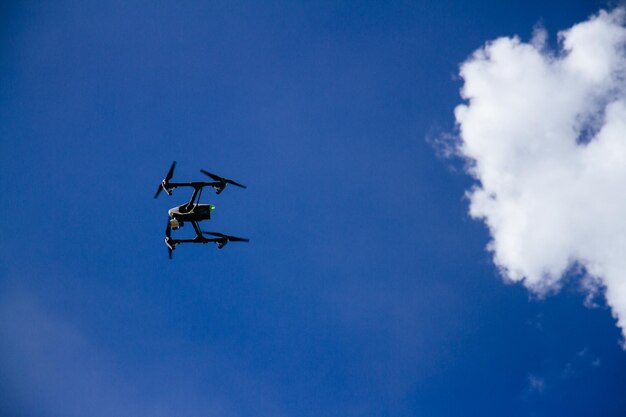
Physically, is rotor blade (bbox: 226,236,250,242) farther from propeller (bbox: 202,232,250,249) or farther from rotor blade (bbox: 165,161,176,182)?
Result: rotor blade (bbox: 165,161,176,182)

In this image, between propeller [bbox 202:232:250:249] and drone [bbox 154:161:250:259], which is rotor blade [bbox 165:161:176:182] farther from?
propeller [bbox 202:232:250:249]

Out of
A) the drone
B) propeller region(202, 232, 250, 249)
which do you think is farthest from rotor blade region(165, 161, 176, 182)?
propeller region(202, 232, 250, 249)

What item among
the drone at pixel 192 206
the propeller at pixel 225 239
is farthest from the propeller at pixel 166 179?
the propeller at pixel 225 239

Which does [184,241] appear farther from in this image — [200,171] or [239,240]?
[200,171]

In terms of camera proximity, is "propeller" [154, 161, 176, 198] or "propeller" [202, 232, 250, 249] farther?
"propeller" [202, 232, 250, 249]

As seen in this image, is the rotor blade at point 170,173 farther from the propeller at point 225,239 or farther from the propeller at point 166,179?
the propeller at point 225,239

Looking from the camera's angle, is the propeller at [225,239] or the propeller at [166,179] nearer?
the propeller at [166,179]

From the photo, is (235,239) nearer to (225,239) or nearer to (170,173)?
(225,239)

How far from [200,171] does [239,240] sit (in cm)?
729

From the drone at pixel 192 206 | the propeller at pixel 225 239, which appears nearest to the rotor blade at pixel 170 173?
the drone at pixel 192 206

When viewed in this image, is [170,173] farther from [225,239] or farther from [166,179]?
[225,239]

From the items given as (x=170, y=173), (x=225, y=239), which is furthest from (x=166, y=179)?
(x=225, y=239)

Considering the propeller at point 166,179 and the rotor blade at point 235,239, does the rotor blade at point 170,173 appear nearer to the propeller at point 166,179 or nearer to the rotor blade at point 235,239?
the propeller at point 166,179

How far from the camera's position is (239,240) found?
30.3 m
